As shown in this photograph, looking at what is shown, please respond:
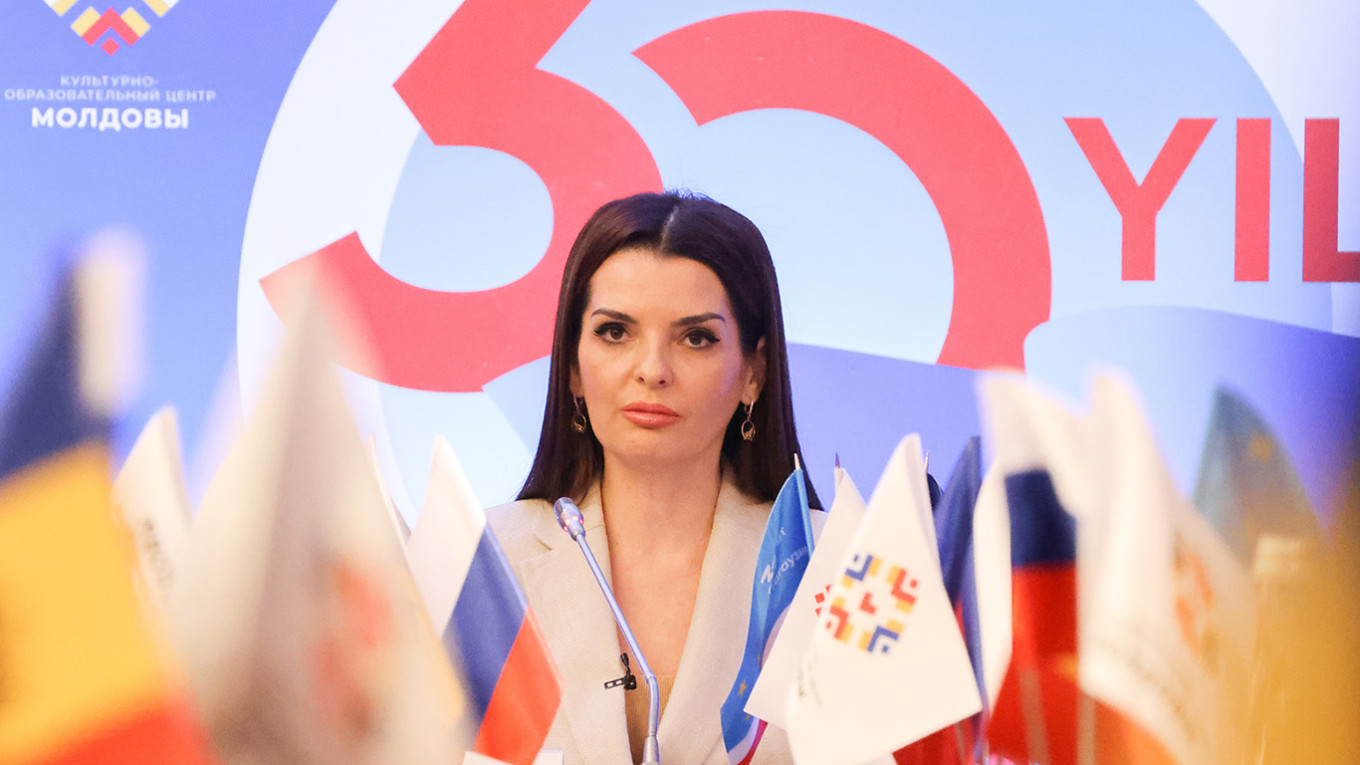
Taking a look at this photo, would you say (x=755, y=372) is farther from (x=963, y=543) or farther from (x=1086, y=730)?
(x=1086, y=730)

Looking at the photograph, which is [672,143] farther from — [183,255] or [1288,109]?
[1288,109]

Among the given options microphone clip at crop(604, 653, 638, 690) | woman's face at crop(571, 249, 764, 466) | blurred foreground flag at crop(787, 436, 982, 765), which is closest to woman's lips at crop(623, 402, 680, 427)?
woman's face at crop(571, 249, 764, 466)

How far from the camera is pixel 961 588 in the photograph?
1.45m

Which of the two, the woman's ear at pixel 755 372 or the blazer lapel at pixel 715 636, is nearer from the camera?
the blazer lapel at pixel 715 636

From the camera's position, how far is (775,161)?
2881 mm

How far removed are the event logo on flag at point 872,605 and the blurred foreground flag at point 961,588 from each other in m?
0.09

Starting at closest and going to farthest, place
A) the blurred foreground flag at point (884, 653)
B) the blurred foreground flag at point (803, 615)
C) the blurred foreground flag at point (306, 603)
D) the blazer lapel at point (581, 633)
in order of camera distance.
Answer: the blurred foreground flag at point (306, 603) → the blurred foreground flag at point (884, 653) → the blurred foreground flag at point (803, 615) → the blazer lapel at point (581, 633)

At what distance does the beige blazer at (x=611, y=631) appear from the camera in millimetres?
2035

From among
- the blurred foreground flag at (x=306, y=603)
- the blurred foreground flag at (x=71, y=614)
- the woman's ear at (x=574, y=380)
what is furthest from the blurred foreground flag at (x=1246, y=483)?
the woman's ear at (x=574, y=380)

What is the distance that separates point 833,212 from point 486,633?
178cm

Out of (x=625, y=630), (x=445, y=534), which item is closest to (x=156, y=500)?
(x=445, y=534)

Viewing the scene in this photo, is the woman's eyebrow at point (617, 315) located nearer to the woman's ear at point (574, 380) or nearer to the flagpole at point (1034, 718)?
the woman's ear at point (574, 380)

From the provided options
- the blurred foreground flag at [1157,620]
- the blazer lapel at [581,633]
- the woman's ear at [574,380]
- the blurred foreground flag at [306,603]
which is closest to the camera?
the blurred foreground flag at [306,603]

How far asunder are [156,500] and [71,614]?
12cm
